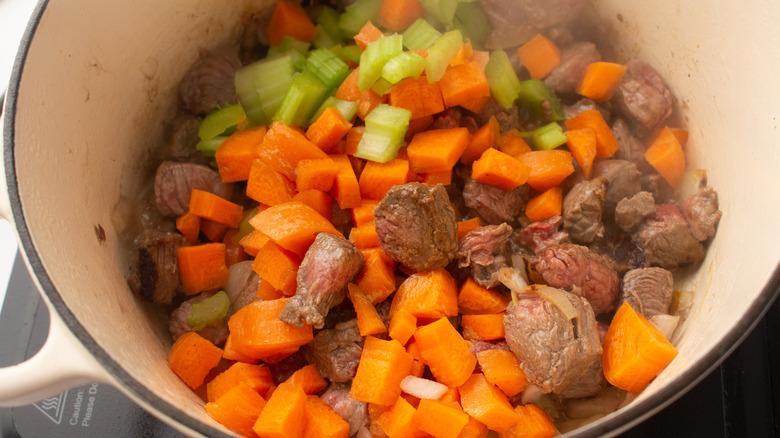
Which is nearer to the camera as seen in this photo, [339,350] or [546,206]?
[339,350]

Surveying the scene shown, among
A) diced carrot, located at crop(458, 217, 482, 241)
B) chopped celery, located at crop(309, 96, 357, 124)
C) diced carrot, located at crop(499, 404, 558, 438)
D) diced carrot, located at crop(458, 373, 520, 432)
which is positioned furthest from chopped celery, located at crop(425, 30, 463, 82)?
diced carrot, located at crop(499, 404, 558, 438)

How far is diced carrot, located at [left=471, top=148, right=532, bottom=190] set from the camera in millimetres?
2045

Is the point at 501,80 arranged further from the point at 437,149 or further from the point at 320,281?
the point at 320,281

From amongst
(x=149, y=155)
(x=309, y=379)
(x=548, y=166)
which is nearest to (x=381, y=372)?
(x=309, y=379)

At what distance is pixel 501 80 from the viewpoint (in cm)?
223

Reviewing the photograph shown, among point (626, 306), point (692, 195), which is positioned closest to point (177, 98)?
point (626, 306)

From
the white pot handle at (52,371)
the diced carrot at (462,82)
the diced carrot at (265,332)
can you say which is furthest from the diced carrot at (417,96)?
the white pot handle at (52,371)

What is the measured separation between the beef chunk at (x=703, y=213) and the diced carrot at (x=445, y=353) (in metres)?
0.88

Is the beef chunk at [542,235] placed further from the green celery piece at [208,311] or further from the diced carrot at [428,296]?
the green celery piece at [208,311]

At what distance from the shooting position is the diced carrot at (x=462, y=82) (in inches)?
83.6

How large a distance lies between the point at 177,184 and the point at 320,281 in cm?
77

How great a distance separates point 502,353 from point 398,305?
0.36 m

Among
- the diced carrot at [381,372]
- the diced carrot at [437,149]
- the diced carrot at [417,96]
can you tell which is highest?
the diced carrot at [417,96]

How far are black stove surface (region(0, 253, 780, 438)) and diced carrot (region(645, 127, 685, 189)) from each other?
23.9 inches
